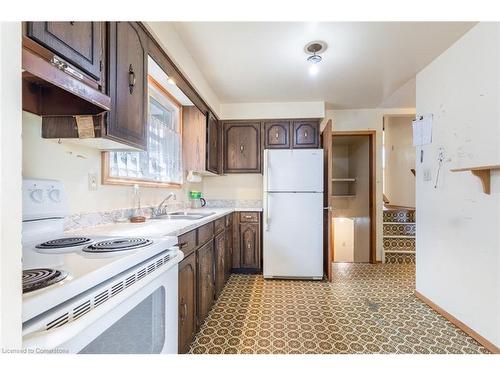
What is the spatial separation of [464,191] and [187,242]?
214 cm

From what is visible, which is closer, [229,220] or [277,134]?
[229,220]

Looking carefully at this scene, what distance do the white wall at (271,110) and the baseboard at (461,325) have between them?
243 cm

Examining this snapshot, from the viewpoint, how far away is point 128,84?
131 centimetres

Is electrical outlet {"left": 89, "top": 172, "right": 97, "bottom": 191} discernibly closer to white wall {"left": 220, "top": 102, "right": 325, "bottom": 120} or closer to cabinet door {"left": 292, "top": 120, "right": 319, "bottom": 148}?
white wall {"left": 220, "top": 102, "right": 325, "bottom": 120}

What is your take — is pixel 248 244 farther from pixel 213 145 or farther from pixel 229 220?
pixel 213 145

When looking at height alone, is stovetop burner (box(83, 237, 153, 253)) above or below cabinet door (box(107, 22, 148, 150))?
below

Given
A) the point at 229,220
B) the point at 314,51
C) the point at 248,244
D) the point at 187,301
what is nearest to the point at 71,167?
the point at 187,301

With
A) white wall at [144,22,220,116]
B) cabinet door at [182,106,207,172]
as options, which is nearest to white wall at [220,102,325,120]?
white wall at [144,22,220,116]

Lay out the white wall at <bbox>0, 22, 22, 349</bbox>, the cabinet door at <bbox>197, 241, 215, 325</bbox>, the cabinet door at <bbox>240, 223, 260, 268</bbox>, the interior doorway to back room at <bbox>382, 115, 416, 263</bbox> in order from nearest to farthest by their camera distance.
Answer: the white wall at <bbox>0, 22, 22, 349</bbox>, the cabinet door at <bbox>197, 241, 215, 325</bbox>, the cabinet door at <bbox>240, 223, 260, 268</bbox>, the interior doorway to back room at <bbox>382, 115, 416, 263</bbox>

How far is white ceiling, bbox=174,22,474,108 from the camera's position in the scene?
187 cm

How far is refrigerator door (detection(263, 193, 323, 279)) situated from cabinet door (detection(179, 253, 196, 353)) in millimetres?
1562

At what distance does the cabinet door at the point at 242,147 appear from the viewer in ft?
11.6

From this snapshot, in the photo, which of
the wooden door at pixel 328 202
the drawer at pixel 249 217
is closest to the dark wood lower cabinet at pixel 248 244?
the drawer at pixel 249 217

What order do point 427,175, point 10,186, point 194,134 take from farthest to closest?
point 194,134 < point 427,175 < point 10,186
